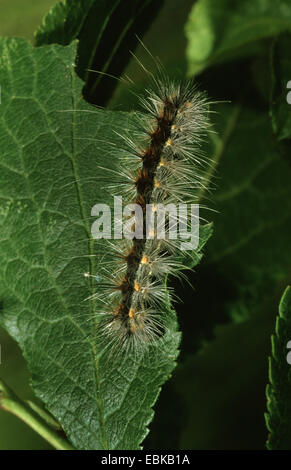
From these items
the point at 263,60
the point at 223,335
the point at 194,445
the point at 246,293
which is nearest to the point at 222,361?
the point at 223,335

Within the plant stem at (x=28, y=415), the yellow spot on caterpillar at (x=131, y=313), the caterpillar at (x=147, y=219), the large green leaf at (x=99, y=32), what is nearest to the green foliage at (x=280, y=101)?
the caterpillar at (x=147, y=219)

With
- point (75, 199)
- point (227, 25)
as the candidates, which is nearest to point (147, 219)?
point (75, 199)

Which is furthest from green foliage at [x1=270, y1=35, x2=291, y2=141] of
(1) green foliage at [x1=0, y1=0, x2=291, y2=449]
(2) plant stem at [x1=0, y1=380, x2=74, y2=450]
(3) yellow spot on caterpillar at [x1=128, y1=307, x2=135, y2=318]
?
(2) plant stem at [x1=0, y1=380, x2=74, y2=450]

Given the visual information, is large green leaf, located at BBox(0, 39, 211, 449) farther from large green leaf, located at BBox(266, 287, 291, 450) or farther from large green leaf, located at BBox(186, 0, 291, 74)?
large green leaf, located at BBox(186, 0, 291, 74)
